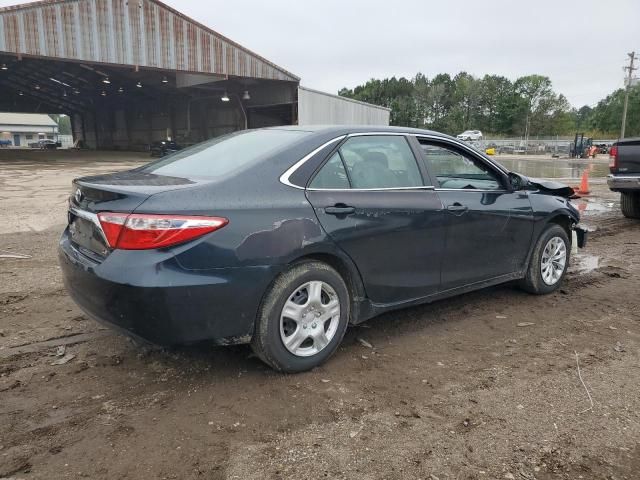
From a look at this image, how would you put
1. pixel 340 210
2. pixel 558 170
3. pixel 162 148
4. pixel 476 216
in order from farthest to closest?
1. pixel 162 148
2. pixel 558 170
3. pixel 476 216
4. pixel 340 210

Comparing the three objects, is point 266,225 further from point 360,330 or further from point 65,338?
point 65,338

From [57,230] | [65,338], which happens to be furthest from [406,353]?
[57,230]

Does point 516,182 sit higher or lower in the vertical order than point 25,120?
lower

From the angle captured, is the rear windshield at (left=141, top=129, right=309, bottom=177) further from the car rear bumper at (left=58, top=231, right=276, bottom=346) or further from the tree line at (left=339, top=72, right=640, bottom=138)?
the tree line at (left=339, top=72, right=640, bottom=138)

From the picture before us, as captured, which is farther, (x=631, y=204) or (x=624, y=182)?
(x=631, y=204)

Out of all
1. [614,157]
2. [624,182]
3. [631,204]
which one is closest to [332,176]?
[624,182]

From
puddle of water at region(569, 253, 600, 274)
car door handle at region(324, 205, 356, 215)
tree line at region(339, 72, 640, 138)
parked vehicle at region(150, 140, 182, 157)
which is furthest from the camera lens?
tree line at region(339, 72, 640, 138)

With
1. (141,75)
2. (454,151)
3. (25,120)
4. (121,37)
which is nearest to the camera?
(454,151)

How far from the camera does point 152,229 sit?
2699 mm

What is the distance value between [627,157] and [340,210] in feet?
25.2

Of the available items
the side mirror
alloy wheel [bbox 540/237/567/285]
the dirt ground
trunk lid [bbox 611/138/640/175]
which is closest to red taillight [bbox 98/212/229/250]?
the dirt ground

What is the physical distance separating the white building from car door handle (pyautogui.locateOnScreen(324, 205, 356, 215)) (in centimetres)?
10005

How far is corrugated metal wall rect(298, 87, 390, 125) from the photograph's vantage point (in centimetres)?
2772

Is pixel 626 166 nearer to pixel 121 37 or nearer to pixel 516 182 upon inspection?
pixel 516 182
